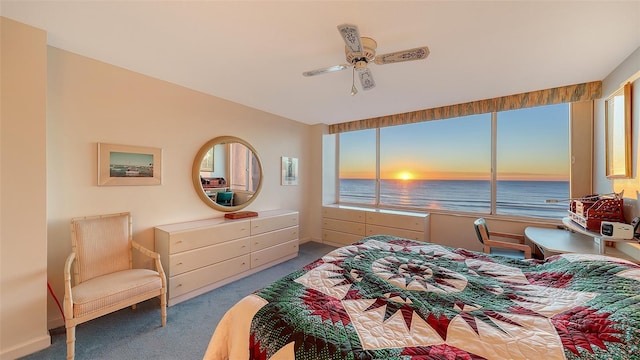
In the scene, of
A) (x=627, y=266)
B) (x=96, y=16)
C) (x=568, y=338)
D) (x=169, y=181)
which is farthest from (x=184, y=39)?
(x=627, y=266)

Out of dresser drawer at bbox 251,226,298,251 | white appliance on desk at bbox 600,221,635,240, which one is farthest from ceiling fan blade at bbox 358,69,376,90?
dresser drawer at bbox 251,226,298,251

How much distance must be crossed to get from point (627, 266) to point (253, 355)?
7.19 ft

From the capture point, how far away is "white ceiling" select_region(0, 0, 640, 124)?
1497 millimetres

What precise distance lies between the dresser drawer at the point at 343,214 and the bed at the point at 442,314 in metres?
2.48

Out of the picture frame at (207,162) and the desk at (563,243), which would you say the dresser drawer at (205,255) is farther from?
the desk at (563,243)

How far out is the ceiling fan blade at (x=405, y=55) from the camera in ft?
5.29

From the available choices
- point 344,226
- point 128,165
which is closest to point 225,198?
point 128,165

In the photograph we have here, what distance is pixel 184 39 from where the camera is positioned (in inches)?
72.7

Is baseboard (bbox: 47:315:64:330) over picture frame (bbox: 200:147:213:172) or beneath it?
beneath

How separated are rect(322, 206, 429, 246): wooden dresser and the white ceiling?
203cm

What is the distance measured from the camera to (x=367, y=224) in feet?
13.4

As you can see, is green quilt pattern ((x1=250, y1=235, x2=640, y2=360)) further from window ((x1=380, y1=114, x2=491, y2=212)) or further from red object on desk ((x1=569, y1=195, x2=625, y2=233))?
window ((x1=380, y1=114, x2=491, y2=212))

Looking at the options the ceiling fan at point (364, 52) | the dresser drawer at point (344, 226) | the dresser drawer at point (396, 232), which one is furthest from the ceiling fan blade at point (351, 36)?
the dresser drawer at point (344, 226)

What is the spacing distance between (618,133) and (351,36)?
2.67 meters
